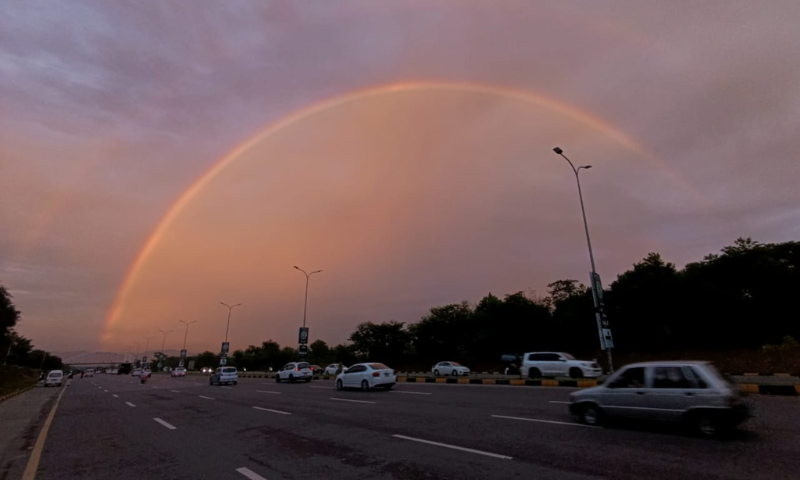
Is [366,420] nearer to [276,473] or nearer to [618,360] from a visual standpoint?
[276,473]

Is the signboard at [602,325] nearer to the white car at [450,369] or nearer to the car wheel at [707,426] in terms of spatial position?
the car wheel at [707,426]

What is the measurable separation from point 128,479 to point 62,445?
506cm

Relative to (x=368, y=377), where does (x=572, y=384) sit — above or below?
below

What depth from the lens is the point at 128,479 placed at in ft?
22.2

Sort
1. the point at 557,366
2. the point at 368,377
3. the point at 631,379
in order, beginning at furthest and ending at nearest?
1. the point at 557,366
2. the point at 368,377
3. the point at 631,379

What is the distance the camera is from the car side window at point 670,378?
849cm

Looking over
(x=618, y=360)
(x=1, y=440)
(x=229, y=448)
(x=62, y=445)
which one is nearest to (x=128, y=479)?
A: (x=229, y=448)

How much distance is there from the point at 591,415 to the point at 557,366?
50.0 feet

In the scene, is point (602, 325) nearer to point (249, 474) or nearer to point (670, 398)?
point (670, 398)

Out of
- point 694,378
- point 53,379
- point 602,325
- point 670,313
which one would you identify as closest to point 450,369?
point 602,325

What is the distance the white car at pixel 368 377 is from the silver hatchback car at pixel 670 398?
13.3m

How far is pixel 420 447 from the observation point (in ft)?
26.0

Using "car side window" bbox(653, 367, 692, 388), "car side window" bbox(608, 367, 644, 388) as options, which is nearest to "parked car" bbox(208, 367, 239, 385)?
"car side window" bbox(608, 367, 644, 388)

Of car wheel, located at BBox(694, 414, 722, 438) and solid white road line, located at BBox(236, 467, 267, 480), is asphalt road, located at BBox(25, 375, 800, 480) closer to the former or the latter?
solid white road line, located at BBox(236, 467, 267, 480)
